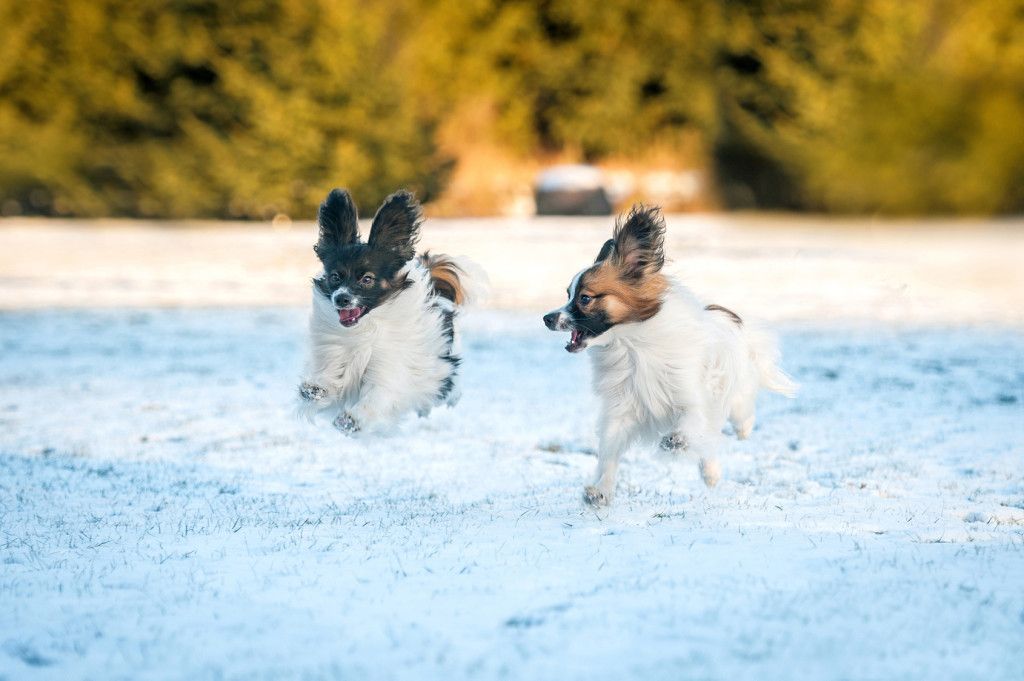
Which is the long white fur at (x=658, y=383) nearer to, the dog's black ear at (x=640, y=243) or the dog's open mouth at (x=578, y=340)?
the dog's open mouth at (x=578, y=340)

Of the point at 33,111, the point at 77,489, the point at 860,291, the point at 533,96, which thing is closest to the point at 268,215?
the point at 33,111

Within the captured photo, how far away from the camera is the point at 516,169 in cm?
3503

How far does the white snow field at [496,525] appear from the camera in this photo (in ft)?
10.8

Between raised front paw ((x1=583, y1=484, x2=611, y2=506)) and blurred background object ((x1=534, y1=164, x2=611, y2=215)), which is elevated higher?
blurred background object ((x1=534, y1=164, x2=611, y2=215))

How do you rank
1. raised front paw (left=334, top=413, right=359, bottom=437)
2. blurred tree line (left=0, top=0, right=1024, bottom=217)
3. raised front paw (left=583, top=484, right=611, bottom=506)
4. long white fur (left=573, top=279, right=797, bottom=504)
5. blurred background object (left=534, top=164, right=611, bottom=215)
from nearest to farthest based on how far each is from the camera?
raised front paw (left=583, top=484, right=611, bottom=506)
long white fur (left=573, top=279, right=797, bottom=504)
raised front paw (left=334, top=413, right=359, bottom=437)
blurred tree line (left=0, top=0, right=1024, bottom=217)
blurred background object (left=534, top=164, right=611, bottom=215)

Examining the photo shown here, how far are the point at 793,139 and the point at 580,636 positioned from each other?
1357 inches

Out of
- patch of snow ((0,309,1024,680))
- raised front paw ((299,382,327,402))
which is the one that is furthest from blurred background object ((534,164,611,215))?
raised front paw ((299,382,327,402))

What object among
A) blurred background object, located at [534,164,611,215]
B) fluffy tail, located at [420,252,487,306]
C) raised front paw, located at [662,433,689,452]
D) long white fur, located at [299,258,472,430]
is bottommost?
raised front paw, located at [662,433,689,452]

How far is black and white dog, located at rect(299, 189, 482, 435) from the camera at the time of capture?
19.7ft

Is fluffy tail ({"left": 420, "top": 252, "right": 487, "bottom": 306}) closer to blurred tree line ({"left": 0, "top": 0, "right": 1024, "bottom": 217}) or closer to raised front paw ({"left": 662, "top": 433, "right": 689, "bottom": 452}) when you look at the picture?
raised front paw ({"left": 662, "top": 433, "right": 689, "bottom": 452})

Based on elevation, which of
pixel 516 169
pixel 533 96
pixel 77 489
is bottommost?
pixel 77 489

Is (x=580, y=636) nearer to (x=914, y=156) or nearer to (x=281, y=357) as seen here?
(x=281, y=357)

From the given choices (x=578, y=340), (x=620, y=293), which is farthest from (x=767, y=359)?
(x=578, y=340)

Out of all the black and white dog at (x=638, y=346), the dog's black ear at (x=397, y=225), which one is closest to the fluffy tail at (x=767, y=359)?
the black and white dog at (x=638, y=346)
